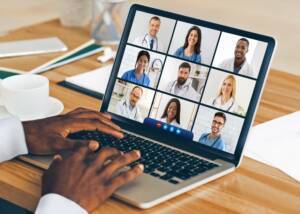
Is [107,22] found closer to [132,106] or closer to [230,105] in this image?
[132,106]

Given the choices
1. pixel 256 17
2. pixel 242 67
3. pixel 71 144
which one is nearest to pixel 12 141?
pixel 71 144

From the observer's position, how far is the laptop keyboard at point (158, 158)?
3.46ft

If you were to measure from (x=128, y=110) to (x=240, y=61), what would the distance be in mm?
255

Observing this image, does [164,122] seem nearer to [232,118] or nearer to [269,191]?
[232,118]

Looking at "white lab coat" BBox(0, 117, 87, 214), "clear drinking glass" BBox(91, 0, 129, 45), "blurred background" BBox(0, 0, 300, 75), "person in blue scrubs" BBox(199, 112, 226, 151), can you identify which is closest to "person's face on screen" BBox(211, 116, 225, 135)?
"person in blue scrubs" BBox(199, 112, 226, 151)

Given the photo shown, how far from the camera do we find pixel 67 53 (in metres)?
1.68

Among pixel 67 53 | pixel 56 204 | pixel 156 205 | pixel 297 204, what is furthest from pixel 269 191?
pixel 67 53

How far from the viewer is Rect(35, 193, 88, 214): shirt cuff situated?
3.11 feet

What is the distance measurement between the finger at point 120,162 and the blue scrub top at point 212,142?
0.15 m

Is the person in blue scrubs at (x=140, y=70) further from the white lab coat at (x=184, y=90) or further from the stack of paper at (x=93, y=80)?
the stack of paper at (x=93, y=80)

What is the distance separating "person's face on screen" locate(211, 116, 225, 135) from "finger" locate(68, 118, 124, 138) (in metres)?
0.18

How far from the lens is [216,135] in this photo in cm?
114

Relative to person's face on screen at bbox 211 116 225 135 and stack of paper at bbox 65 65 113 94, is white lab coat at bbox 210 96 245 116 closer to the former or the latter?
person's face on screen at bbox 211 116 225 135

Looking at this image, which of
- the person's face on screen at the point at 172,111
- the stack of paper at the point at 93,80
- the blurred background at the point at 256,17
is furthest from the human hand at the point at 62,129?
the blurred background at the point at 256,17
